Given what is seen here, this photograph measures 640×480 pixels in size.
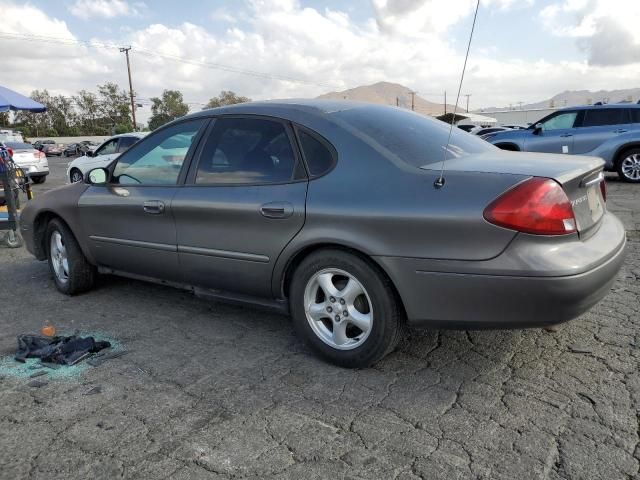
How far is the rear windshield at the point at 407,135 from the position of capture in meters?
2.95

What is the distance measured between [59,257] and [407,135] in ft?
11.1

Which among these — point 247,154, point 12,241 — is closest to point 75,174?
point 12,241

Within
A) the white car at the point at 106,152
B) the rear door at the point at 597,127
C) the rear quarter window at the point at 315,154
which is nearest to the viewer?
the rear quarter window at the point at 315,154

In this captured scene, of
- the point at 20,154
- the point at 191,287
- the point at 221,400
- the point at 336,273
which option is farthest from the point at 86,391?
the point at 20,154

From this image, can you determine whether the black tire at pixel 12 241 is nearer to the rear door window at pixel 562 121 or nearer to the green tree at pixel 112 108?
the rear door window at pixel 562 121

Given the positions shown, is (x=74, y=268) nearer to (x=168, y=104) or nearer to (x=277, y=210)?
(x=277, y=210)

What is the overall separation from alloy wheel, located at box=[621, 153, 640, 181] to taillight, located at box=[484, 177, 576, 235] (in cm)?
1024

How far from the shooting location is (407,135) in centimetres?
317

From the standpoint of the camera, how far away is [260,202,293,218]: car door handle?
10.1 feet

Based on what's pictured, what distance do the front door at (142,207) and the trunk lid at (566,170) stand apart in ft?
6.26

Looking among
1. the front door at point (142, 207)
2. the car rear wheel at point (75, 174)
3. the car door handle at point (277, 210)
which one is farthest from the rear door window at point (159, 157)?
the car rear wheel at point (75, 174)

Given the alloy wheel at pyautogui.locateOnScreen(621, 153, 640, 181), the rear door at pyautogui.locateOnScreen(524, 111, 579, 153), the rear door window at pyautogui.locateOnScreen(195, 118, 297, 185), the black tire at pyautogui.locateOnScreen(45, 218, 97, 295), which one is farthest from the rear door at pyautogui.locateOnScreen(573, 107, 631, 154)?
the black tire at pyautogui.locateOnScreen(45, 218, 97, 295)

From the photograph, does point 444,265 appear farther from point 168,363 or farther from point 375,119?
point 168,363

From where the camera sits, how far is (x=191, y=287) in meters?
3.75
